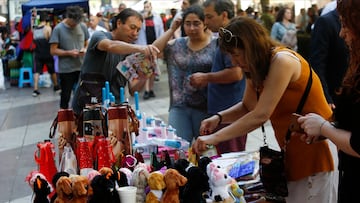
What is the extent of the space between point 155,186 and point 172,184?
0.31 ft

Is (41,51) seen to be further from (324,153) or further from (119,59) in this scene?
(324,153)

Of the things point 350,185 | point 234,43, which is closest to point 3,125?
point 234,43

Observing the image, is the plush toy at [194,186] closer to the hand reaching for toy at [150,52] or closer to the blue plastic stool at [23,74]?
the hand reaching for toy at [150,52]

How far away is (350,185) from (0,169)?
17.0 ft

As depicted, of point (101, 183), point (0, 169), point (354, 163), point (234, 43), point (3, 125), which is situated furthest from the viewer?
point (3, 125)

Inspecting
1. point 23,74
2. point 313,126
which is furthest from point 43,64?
point 313,126

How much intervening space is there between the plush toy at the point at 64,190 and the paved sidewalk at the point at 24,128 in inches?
116

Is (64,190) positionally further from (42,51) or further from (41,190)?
(42,51)

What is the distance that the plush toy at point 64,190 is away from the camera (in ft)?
8.73

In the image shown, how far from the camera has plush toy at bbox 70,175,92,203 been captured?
8.70 feet

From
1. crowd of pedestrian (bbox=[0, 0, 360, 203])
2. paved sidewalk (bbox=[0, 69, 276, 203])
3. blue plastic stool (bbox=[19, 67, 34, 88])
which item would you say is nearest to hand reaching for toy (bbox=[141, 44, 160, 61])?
crowd of pedestrian (bbox=[0, 0, 360, 203])

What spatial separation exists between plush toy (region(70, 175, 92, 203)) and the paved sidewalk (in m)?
2.97

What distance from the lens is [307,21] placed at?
512 inches

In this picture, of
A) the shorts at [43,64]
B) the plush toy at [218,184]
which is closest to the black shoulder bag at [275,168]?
the plush toy at [218,184]
